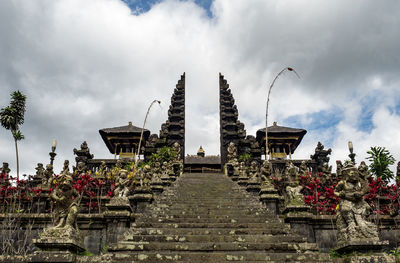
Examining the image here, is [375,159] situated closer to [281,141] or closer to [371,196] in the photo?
[281,141]

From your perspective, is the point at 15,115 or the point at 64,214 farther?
the point at 15,115

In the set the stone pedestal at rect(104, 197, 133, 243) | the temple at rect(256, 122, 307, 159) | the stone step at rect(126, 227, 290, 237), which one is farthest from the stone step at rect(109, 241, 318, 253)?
the temple at rect(256, 122, 307, 159)

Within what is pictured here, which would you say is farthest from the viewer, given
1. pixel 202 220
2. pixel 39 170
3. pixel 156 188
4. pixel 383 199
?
pixel 39 170

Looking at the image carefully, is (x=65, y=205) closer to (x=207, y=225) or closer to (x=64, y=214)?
(x=64, y=214)

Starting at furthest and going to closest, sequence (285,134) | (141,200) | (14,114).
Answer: (285,134) < (14,114) < (141,200)

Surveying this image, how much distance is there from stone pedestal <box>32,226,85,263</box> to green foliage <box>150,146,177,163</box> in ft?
54.3

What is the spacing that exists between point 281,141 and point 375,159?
888cm

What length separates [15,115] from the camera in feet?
69.6

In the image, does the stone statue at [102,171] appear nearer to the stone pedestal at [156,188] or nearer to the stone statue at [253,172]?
the stone pedestal at [156,188]

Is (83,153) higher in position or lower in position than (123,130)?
lower

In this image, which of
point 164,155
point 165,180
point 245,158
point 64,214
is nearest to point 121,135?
point 164,155

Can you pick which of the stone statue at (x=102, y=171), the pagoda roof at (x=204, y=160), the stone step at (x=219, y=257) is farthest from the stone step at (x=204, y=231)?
the pagoda roof at (x=204, y=160)

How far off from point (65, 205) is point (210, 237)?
3286 millimetres

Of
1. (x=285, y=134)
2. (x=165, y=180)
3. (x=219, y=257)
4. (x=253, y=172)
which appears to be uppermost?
(x=285, y=134)
